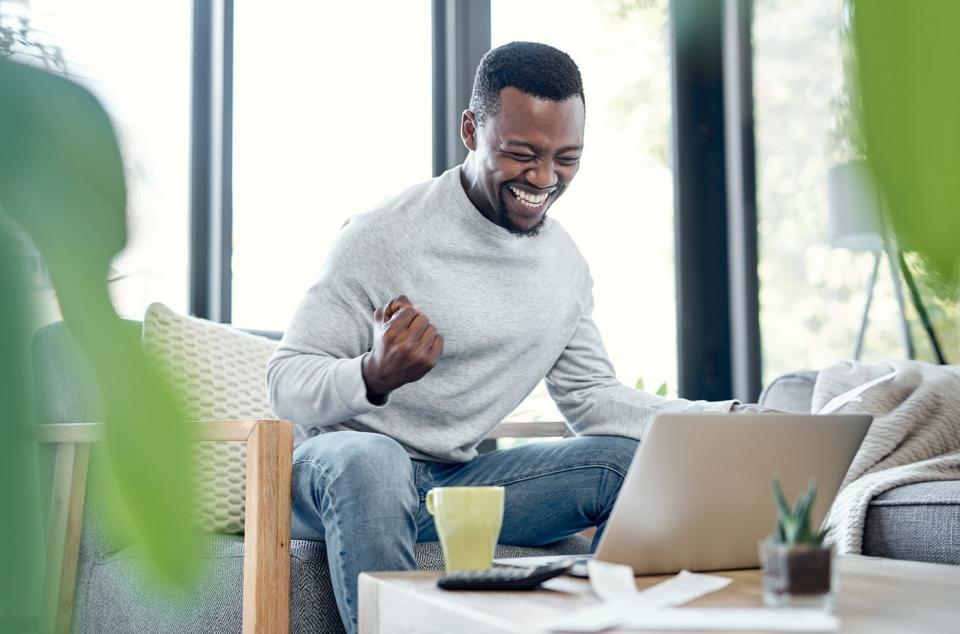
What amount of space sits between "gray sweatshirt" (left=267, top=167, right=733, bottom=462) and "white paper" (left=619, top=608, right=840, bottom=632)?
0.75m

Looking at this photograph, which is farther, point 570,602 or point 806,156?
point 570,602

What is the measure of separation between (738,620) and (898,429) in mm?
1418

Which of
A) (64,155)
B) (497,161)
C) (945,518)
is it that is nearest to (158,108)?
(64,155)

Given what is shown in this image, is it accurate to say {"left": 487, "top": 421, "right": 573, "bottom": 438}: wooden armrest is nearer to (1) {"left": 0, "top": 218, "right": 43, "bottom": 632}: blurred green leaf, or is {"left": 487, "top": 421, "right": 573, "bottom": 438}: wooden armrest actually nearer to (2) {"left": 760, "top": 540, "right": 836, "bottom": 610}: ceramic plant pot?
(2) {"left": 760, "top": 540, "right": 836, "bottom": 610}: ceramic plant pot

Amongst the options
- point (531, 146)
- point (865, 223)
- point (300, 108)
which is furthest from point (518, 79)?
point (865, 223)

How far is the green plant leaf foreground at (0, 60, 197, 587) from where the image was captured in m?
0.16

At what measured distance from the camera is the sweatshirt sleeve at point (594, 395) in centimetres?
167

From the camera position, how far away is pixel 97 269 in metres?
0.16

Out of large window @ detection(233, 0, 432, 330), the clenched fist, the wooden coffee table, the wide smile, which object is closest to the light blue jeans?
the clenched fist

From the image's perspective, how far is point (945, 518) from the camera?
1.68m

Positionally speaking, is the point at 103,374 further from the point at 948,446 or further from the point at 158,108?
the point at 948,446

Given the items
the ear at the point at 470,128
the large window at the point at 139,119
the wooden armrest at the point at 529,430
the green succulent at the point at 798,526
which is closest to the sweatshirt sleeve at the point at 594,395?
the wooden armrest at the point at 529,430

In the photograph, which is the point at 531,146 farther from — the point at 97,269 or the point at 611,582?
the point at 97,269

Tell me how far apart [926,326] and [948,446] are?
2.03 m
